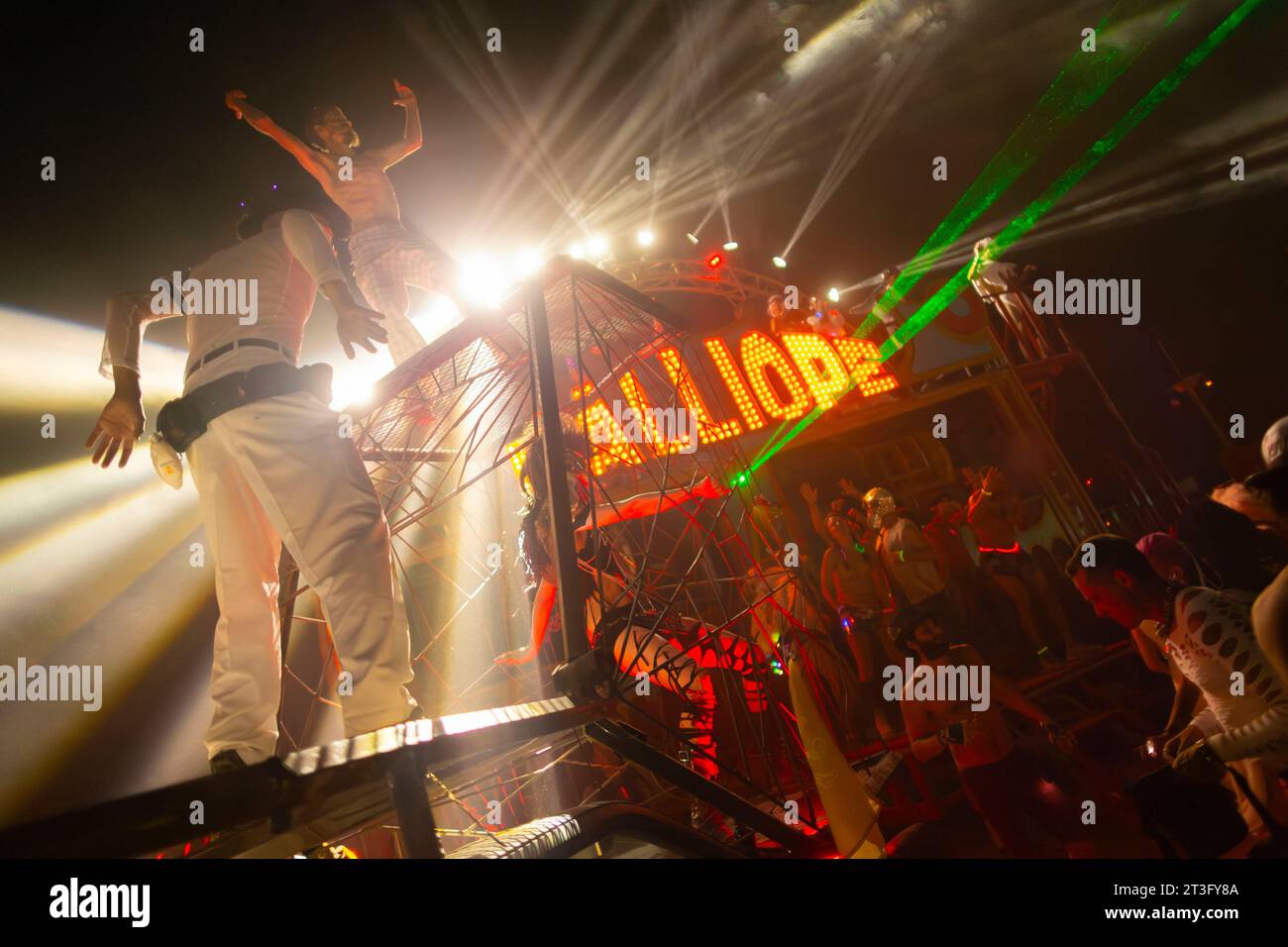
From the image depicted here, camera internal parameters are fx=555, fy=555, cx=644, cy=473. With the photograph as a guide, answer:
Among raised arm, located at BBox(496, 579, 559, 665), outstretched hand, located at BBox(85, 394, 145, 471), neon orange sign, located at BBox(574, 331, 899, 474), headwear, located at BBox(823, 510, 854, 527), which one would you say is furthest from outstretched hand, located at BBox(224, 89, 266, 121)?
headwear, located at BBox(823, 510, 854, 527)

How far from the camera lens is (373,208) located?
5.36 m

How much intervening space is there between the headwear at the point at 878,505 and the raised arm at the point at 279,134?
984cm

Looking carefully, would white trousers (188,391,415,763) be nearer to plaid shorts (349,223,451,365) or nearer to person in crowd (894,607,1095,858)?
plaid shorts (349,223,451,365)

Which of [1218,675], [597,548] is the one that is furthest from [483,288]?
[1218,675]

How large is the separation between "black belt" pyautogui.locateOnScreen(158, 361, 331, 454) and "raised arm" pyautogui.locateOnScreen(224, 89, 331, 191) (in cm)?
376

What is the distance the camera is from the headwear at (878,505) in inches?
416

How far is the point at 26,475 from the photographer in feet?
16.9

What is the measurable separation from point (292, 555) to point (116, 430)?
131 cm

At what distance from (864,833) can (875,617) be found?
6.10 meters

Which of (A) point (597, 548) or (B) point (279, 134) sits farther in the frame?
(B) point (279, 134)

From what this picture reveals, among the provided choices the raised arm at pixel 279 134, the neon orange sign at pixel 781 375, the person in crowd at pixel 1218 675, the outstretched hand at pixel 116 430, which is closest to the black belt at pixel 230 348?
the outstretched hand at pixel 116 430

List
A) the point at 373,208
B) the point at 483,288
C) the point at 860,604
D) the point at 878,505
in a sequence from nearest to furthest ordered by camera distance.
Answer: the point at 483,288 < the point at 373,208 < the point at 860,604 < the point at 878,505

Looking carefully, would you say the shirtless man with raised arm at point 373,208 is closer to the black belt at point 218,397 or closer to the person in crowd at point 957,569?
the black belt at point 218,397

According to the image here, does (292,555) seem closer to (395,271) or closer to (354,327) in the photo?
(354,327)
